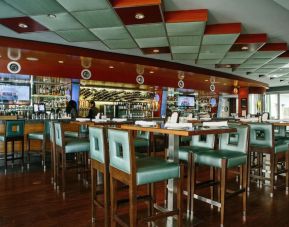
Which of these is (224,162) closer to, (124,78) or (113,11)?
(113,11)

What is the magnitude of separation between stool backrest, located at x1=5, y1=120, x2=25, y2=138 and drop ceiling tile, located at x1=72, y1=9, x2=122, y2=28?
2.35 metres

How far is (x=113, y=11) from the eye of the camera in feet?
12.8

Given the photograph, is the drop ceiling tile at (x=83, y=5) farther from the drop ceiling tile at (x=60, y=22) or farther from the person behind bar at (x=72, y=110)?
the person behind bar at (x=72, y=110)

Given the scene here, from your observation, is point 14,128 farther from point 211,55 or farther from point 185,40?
point 211,55

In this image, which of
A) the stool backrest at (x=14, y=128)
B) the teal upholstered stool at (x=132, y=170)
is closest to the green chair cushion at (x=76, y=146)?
the teal upholstered stool at (x=132, y=170)

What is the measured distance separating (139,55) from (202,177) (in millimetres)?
4397

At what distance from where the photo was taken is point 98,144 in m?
2.38

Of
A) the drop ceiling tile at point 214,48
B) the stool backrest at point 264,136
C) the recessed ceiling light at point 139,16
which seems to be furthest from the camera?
the drop ceiling tile at point 214,48

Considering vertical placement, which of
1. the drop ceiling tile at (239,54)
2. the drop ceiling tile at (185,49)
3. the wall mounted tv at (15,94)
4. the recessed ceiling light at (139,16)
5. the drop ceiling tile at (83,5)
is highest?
the drop ceiling tile at (239,54)

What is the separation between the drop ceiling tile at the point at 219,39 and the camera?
17.0 feet

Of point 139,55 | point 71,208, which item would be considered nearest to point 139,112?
point 139,55

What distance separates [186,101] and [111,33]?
9.39 metres

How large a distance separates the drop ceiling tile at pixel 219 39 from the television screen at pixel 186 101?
25.9 ft

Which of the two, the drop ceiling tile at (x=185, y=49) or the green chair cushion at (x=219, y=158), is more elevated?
the drop ceiling tile at (x=185, y=49)
